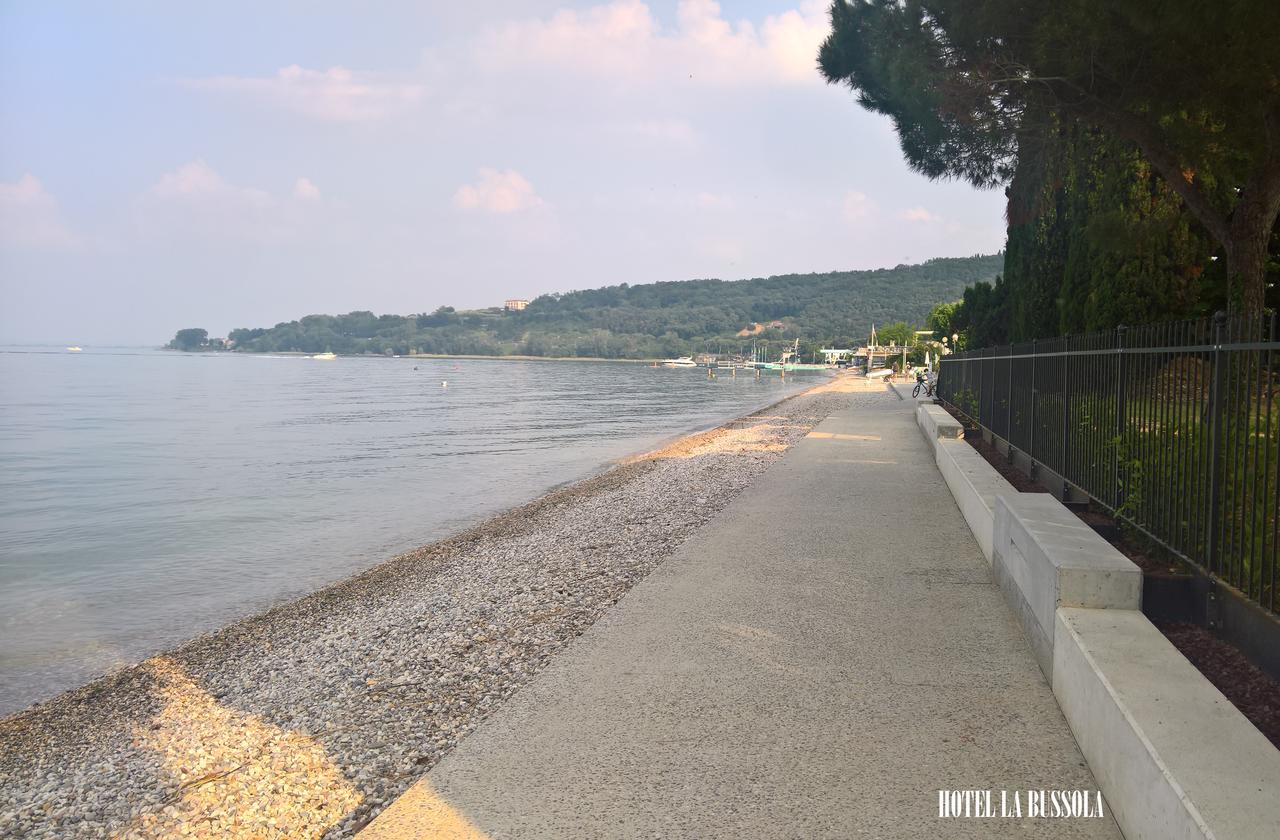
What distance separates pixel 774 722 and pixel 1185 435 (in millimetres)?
3049

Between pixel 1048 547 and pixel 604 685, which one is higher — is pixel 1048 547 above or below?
above

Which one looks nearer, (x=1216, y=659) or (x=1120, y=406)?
(x=1216, y=659)

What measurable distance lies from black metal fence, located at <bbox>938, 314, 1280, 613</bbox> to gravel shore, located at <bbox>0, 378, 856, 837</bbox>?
3.74m

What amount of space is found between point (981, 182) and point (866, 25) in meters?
2.92

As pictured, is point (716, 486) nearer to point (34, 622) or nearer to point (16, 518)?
point (34, 622)

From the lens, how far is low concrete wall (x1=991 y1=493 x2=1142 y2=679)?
14.1 feet

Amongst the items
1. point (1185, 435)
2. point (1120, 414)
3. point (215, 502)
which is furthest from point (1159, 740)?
point (215, 502)

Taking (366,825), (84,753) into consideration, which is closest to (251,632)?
(84,753)

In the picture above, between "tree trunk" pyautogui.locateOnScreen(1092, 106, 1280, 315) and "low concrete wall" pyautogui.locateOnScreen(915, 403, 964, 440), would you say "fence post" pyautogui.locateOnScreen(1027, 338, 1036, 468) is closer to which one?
"tree trunk" pyautogui.locateOnScreen(1092, 106, 1280, 315)

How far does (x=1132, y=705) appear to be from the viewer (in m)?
3.25

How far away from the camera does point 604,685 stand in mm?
4848

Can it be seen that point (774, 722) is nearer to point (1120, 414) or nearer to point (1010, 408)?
point (1120, 414)

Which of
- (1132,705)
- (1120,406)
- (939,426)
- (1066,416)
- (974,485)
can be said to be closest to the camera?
(1132,705)

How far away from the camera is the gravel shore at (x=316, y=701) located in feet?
13.5
